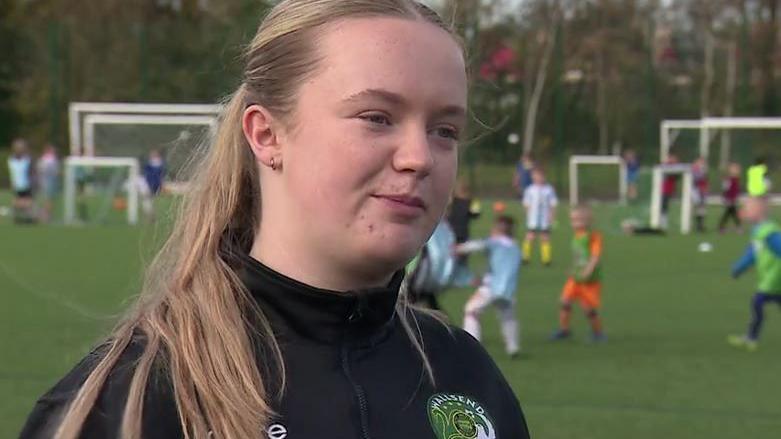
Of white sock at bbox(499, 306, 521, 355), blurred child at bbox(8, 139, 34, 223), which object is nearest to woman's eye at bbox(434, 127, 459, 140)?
white sock at bbox(499, 306, 521, 355)

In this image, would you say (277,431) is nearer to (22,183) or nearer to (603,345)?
(603,345)

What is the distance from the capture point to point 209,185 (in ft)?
7.43

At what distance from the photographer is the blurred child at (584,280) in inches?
517

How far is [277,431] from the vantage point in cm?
202

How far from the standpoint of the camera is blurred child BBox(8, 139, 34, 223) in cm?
3097

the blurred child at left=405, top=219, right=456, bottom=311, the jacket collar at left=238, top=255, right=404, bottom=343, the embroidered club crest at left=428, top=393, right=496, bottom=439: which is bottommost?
the blurred child at left=405, top=219, right=456, bottom=311

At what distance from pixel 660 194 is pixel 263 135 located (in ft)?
96.4

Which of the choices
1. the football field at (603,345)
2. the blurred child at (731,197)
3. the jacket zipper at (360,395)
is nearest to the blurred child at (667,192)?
the blurred child at (731,197)

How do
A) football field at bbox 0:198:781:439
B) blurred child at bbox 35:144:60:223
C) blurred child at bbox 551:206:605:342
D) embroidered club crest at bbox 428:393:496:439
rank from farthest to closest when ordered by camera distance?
blurred child at bbox 35:144:60:223, blurred child at bbox 551:206:605:342, football field at bbox 0:198:781:439, embroidered club crest at bbox 428:393:496:439

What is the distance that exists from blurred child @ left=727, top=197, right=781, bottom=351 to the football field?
21 centimetres

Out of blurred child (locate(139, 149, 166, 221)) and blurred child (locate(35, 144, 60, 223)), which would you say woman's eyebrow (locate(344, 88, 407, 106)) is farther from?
blurred child (locate(35, 144, 60, 223))

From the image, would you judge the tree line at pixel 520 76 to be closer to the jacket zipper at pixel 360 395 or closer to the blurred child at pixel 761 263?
the blurred child at pixel 761 263

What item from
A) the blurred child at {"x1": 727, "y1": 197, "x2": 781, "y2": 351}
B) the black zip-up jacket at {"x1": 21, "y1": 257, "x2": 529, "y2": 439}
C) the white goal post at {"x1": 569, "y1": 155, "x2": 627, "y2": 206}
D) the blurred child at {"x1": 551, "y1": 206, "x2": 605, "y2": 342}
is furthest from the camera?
the white goal post at {"x1": 569, "y1": 155, "x2": 627, "y2": 206}

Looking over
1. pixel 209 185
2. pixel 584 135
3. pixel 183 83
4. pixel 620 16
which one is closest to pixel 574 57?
pixel 620 16
